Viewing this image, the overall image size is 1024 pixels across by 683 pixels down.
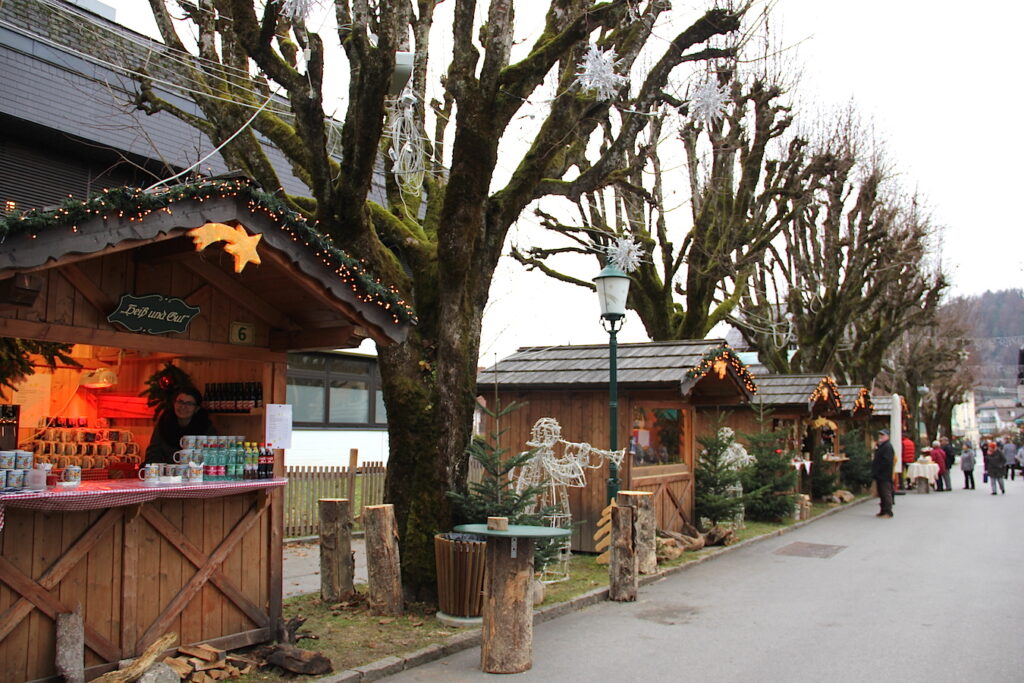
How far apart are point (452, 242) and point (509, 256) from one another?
32.5 feet

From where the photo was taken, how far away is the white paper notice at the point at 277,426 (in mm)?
7309

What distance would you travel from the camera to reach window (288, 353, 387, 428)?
20.0 meters

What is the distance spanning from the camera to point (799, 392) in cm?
2088

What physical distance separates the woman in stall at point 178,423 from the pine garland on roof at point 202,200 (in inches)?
72.6

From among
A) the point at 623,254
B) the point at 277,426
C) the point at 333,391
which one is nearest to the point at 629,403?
the point at 623,254

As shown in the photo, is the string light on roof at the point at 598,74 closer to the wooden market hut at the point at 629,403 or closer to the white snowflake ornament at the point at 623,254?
the white snowflake ornament at the point at 623,254

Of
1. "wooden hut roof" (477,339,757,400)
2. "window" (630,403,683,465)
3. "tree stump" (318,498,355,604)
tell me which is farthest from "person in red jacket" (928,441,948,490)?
"tree stump" (318,498,355,604)

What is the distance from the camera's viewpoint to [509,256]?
18.4 m

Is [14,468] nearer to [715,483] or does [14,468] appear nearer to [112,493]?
[112,493]

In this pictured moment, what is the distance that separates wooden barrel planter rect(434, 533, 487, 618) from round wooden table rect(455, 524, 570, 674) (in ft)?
3.65

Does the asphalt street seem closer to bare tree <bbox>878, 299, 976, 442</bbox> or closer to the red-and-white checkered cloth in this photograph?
the red-and-white checkered cloth

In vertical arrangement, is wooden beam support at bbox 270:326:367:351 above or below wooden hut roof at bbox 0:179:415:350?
below

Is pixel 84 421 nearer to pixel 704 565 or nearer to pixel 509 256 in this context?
pixel 704 565

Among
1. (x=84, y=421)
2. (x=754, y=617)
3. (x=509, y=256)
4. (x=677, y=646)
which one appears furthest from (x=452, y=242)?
(x=509, y=256)
